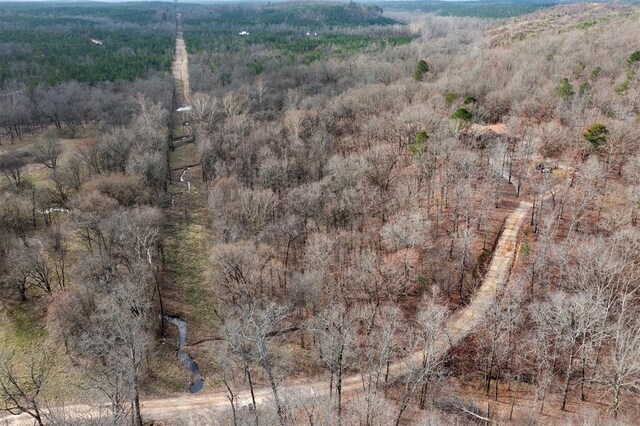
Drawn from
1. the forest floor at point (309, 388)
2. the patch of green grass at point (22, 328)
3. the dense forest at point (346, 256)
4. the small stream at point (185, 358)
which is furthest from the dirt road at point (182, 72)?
the forest floor at point (309, 388)

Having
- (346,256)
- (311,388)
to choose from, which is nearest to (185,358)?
(311,388)

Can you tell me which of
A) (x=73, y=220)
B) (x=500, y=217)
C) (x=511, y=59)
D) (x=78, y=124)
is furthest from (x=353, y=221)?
(x=78, y=124)

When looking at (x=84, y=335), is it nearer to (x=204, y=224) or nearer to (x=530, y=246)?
(x=204, y=224)

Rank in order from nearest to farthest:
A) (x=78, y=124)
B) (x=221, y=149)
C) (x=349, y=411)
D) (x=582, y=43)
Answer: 1. (x=349, y=411)
2. (x=221, y=149)
3. (x=582, y=43)
4. (x=78, y=124)

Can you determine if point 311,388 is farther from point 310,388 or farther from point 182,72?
point 182,72

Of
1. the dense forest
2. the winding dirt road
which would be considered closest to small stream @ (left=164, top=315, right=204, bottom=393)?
the dense forest

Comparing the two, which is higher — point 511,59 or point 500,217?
point 511,59

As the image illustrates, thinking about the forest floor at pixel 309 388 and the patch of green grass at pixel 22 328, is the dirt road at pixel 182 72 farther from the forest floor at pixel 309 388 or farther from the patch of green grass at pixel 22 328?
the forest floor at pixel 309 388

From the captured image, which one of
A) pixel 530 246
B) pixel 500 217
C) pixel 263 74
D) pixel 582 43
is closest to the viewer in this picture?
pixel 530 246

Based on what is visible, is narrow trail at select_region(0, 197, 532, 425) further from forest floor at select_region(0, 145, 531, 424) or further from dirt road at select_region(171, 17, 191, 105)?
dirt road at select_region(171, 17, 191, 105)
